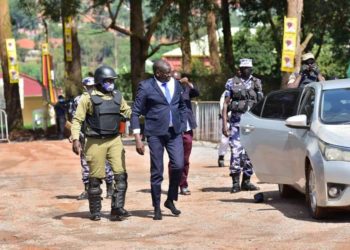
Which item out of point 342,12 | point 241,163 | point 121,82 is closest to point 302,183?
point 241,163

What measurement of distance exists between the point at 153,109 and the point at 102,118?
583 mm

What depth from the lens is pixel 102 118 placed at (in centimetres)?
953

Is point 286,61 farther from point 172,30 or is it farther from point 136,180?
point 172,30

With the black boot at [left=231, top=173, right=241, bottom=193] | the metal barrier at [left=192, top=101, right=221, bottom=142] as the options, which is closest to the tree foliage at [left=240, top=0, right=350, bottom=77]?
the metal barrier at [left=192, top=101, right=221, bottom=142]

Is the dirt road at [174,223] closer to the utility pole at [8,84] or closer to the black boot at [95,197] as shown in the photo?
the black boot at [95,197]

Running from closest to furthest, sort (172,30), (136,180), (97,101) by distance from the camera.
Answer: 1. (97,101)
2. (136,180)
3. (172,30)

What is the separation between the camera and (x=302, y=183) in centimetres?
951

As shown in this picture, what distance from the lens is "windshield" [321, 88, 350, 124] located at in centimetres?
899

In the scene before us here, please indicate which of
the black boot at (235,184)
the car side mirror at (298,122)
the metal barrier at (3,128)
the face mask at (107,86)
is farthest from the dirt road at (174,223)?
the metal barrier at (3,128)

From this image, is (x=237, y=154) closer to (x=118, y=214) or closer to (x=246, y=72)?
(x=246, y=72)

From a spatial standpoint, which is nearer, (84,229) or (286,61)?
(84,229)

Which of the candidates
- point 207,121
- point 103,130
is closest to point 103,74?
point 103,130

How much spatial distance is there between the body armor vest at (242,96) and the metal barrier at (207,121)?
1119 cm

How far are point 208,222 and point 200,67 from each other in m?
26.4
